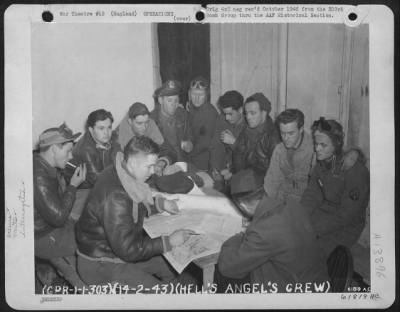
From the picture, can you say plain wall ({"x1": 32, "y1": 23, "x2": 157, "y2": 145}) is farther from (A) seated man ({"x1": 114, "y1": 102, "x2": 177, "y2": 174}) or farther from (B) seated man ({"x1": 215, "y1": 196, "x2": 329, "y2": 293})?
(B) seated man ({"x1": 215, "y1": 196, "x2": 329, "y2": 293})

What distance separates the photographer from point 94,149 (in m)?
1.20

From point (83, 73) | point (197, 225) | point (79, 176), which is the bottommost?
point (197, 225)

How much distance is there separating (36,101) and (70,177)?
0.19m

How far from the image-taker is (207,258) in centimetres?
121

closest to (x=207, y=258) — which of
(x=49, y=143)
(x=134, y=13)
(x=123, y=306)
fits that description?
(x=123, y=306)

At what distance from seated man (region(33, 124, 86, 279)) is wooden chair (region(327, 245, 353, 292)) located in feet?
2.00

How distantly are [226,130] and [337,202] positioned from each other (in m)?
0.31

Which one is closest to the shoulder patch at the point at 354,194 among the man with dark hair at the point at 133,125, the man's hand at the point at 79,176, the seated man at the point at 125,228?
the seated man at the point at 125,228

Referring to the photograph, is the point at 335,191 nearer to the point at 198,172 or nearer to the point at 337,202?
the point at 337,202

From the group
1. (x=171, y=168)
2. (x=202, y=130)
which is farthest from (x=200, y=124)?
(x=171, y=168)

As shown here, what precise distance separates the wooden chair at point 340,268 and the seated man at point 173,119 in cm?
42

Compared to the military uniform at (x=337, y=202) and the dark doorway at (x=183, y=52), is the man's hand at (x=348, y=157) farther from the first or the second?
the dark doorway at (x=183, y=52)

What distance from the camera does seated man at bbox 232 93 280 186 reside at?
1.22 m

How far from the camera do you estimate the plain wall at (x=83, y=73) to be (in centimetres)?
120
